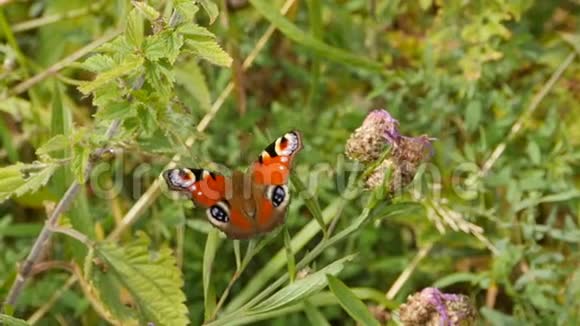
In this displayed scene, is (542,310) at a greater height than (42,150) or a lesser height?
lesser

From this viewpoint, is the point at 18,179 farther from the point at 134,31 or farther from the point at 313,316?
the point at 313,316

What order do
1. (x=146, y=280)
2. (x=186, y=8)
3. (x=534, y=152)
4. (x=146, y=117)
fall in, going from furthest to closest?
(x=534, y=152) → (x=146, y=280) → (x=146, y=117) → (x=186, y=8)

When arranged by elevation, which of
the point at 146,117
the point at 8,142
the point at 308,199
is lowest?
the point at 308,199

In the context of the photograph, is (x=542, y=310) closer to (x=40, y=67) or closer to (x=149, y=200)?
(x=149, y=200)

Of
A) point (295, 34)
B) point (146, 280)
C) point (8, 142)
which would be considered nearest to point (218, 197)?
point (146, 280)

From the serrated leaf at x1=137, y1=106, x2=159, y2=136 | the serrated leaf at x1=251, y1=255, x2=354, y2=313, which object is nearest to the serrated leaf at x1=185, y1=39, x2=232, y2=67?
the serrated leaf at x1=137, y1=106, x2=159, y2=136

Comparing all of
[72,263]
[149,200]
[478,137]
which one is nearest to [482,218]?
[478,137]

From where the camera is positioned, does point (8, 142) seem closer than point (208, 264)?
No
